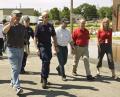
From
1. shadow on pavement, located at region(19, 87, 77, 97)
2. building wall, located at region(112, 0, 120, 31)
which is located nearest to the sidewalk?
shadow on pavement, located at region(19, 87, 77, 97)

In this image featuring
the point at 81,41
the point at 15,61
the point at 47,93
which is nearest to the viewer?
the point at 15,61

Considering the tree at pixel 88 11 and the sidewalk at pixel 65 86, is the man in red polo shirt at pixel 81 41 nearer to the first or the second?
the sidewalk at pixel 65 86

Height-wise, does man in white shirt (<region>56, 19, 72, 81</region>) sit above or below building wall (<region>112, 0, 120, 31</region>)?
above

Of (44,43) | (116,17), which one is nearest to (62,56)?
(44,43)

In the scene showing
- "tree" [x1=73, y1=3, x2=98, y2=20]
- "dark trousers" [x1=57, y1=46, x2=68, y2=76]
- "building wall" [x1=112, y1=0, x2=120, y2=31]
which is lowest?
"tree" [x1=73, y1=3, x2=98, y2=20]

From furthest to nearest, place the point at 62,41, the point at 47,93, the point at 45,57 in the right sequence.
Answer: the point at 62,41 → the point at 45,57 → the point at 47,93

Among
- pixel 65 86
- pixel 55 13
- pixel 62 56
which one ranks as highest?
pixel 62 56

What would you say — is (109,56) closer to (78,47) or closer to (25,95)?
(78,47)

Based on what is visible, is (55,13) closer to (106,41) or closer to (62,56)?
(106,41)

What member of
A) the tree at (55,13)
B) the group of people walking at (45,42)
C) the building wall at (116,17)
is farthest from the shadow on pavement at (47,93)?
the tree at (55,13)

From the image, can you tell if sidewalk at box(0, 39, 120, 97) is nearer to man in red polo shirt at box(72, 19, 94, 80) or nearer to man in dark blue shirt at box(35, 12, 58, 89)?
man in dark blue shirt at box(35, 12, 58, 89)

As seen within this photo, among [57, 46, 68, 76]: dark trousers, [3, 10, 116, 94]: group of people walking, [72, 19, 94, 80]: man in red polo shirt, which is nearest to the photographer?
[3, 10, 116, 94]: group of people walking

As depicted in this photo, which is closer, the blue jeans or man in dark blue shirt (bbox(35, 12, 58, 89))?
the blue jeans

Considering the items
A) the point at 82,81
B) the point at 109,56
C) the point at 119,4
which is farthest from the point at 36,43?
the point at 119,4
